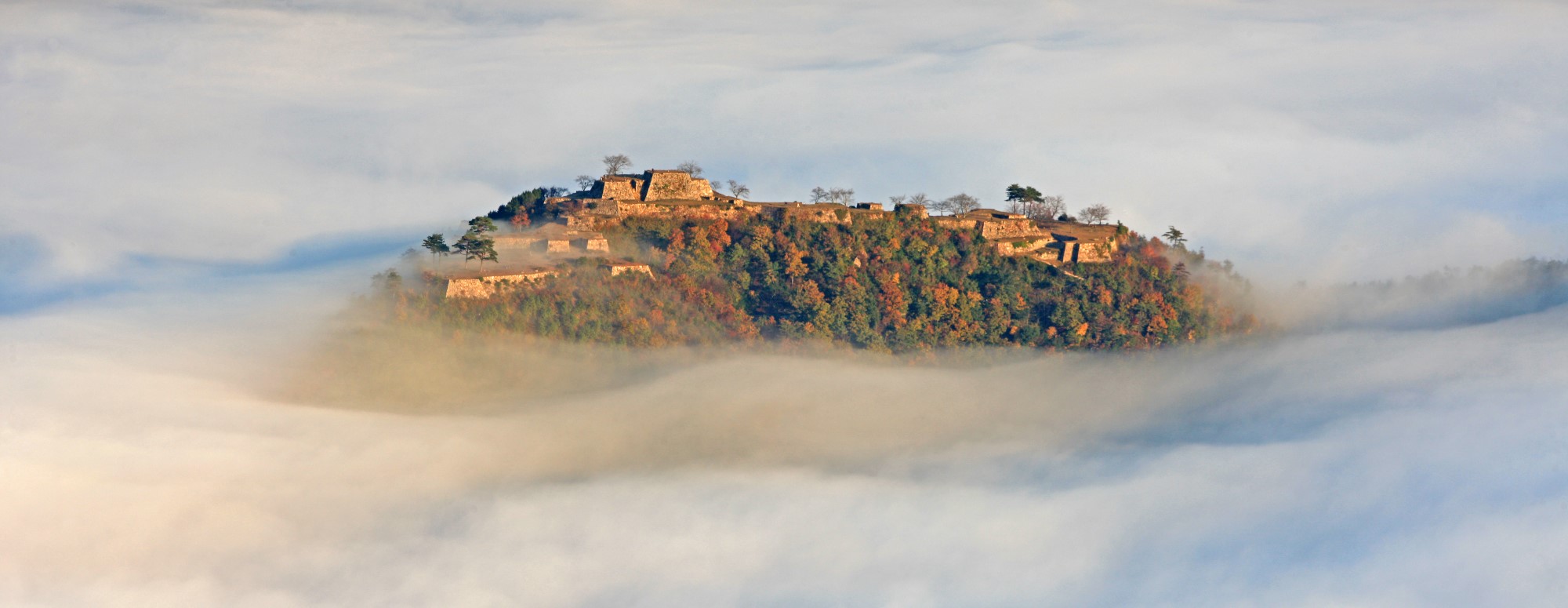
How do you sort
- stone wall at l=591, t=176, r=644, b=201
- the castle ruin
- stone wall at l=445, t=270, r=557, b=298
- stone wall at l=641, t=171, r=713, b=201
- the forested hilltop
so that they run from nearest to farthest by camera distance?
stone wall at l=445, t=270, r=557, b=298, the forested hilltop, the castle ruin, stone wall at l=591, t=176, r=644, b=201, stone wall at l=641, t=171, r=713, b=201

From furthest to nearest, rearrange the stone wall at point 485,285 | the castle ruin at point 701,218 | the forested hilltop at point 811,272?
the castle ruin at point 701,218
the forested hilltop at point 811,272
the stone wall at point 485,285

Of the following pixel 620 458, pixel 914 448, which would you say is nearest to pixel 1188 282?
pixel 914 448

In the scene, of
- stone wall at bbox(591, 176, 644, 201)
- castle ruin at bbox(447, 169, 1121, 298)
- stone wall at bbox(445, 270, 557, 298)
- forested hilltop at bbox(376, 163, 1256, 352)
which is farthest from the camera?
stone wall at bbox(591, 176, 644, 201)

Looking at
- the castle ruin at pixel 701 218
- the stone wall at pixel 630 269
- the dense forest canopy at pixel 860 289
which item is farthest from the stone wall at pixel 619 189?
the stone wall at pixel 630 269

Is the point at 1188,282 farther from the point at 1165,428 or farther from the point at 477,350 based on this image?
the point at 477,350

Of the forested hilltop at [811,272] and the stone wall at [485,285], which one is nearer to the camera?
the stone wall at [485,285]

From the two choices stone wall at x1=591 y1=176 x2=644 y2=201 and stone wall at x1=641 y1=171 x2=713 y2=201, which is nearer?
stone wall at x1=591 y1=176 x2=644 y2=201

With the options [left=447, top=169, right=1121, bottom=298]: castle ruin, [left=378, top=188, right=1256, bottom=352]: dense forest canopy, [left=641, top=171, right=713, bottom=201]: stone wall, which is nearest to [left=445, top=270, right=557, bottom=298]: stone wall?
[left=447, top=169, right=1121, bottom=298]: castle ruin

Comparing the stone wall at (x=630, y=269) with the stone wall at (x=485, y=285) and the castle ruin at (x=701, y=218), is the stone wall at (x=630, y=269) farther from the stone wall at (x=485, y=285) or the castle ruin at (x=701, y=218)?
the stone wall at (x=485, y=285)

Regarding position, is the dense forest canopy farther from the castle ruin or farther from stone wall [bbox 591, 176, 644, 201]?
stone wall [bbox 591, 176, 644, 201]
